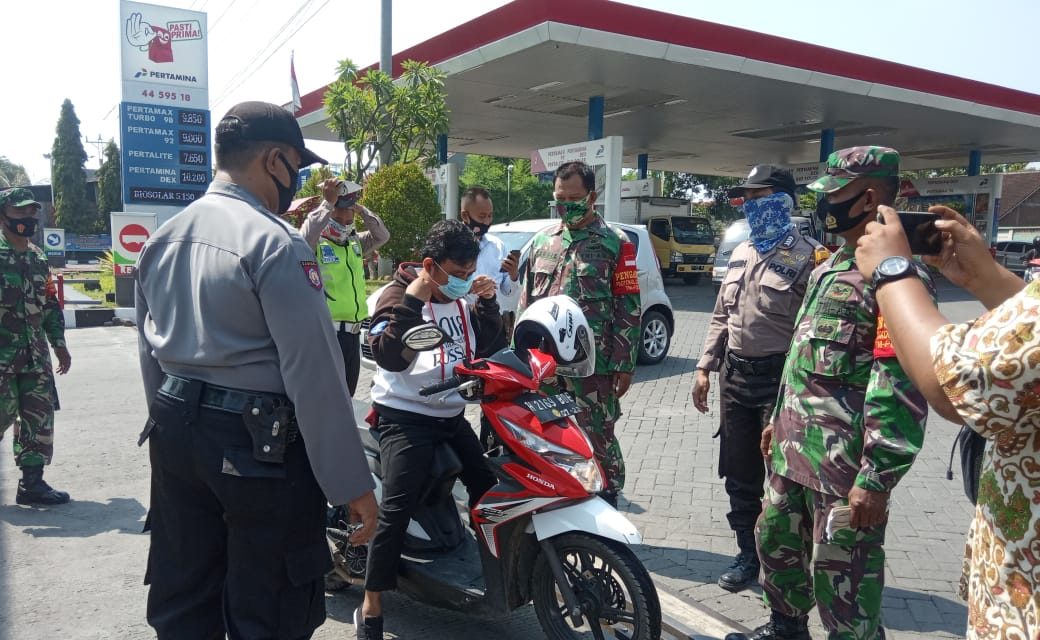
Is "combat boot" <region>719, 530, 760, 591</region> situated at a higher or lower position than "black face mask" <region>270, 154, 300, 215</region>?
lower

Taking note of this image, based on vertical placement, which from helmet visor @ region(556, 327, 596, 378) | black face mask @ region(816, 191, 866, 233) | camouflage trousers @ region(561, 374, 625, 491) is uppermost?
black face mask @ region(816, 191, 866, 233)

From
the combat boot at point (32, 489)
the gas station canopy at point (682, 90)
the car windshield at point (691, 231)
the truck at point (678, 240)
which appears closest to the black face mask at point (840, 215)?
the combat boot at point (32, 489)

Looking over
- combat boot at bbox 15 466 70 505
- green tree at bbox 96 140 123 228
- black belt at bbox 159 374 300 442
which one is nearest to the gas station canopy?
combat boot at bbox 15 466 70 505

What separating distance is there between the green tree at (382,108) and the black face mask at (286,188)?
532 inches

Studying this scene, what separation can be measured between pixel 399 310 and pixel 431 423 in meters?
0.52

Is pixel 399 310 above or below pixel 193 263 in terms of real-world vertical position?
below

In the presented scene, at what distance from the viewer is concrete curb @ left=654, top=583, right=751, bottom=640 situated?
3.30 m

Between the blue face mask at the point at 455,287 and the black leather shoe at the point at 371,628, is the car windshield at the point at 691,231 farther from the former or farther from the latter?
the black leather shoe at the point at 371,628

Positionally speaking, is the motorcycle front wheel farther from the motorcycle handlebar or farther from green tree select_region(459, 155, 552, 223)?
green tree select_region(459, 155, 552, 223)

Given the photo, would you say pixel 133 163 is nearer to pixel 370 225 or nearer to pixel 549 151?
pixel 549 151

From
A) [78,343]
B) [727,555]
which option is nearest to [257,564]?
[727,555]

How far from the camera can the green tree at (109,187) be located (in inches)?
2194

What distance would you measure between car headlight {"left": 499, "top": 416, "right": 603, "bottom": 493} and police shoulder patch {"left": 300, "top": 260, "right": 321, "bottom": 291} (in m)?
1.09

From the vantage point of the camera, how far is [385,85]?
15.2 meters
